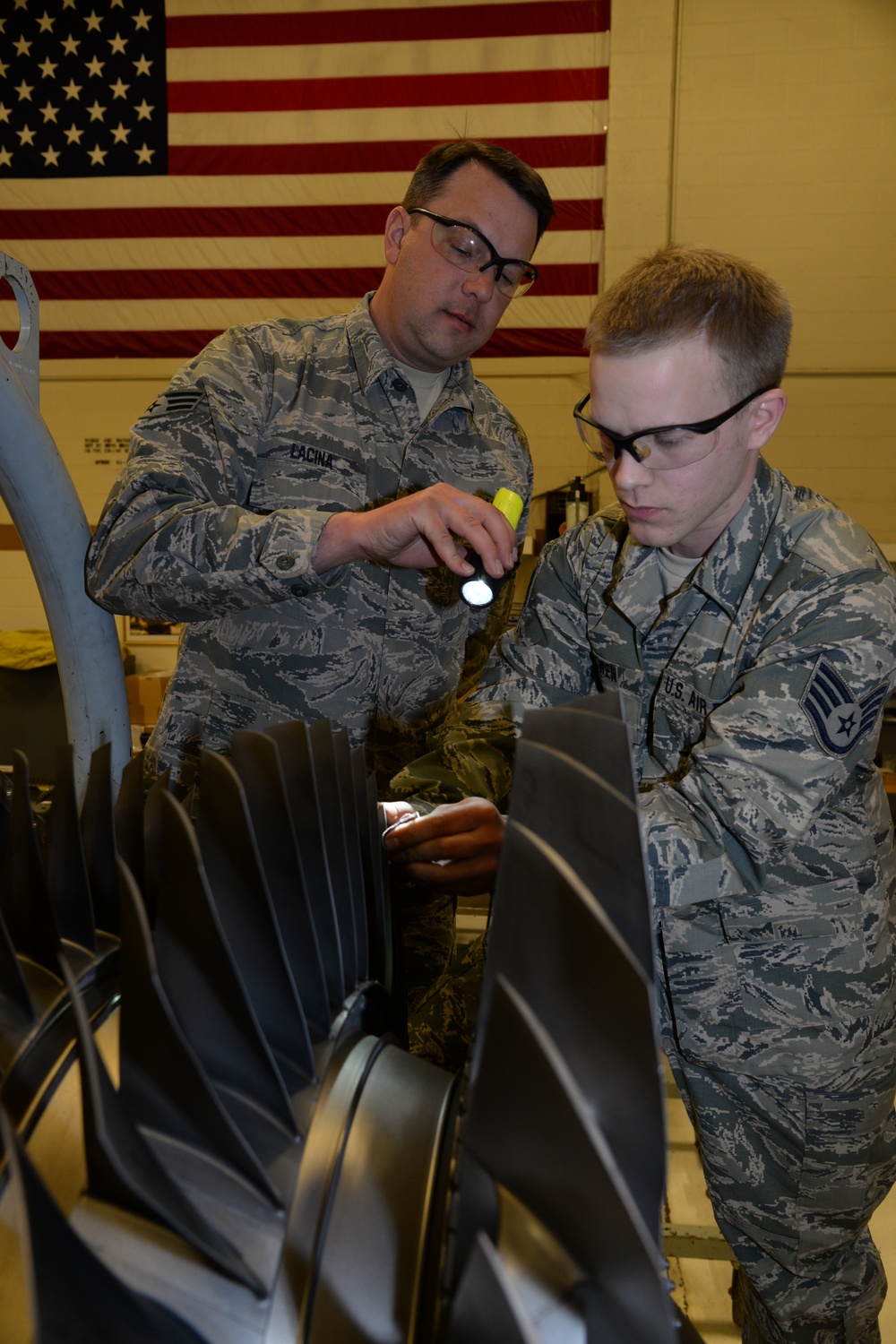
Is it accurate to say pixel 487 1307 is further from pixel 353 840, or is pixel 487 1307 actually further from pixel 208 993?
pixel 353 840

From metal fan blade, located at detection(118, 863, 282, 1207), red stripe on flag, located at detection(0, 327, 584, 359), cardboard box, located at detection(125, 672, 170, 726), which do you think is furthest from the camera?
red stripe on flag, located at detection(0, 327, 584, 359)

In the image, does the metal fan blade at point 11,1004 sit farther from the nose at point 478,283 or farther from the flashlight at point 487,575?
the nose at point 478,283

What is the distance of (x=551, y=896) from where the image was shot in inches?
16.5

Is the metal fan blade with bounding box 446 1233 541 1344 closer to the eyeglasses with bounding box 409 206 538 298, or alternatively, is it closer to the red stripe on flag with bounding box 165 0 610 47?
the eyeglasses with bounding box 409 206 538 298

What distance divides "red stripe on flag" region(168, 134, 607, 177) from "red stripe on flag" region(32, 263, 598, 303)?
0.50 metres

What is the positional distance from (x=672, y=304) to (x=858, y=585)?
0.38 metres

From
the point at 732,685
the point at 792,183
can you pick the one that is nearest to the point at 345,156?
the point at 792,183

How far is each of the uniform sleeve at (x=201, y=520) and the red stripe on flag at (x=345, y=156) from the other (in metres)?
3.90

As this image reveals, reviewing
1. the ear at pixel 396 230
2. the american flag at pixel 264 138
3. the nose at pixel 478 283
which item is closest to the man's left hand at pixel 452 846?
the nose at pixel 478 283

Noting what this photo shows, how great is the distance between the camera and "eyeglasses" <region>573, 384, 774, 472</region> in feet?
3.48

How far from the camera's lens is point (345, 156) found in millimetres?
4941

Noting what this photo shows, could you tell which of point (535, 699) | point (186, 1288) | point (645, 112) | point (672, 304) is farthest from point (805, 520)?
point (645, 112)

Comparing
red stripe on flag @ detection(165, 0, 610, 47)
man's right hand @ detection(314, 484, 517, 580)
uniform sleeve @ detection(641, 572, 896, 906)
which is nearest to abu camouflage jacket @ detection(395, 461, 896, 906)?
uniform sleeve @ detection(641, 572, 896, 906)

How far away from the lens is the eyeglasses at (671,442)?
1.06 m
